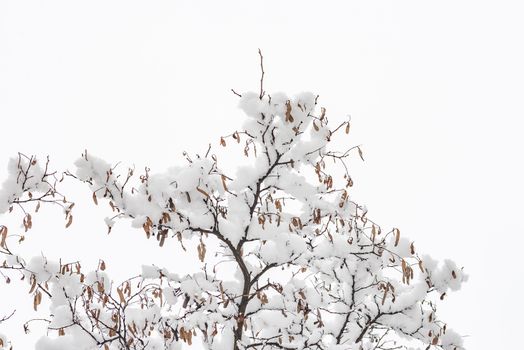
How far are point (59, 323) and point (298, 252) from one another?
80.0 inches

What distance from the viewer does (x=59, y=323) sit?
153 inches

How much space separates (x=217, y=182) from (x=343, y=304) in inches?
92.0

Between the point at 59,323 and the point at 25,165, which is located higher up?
the point at 25,165

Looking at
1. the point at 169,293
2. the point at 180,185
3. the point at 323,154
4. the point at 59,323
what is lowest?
the point at 59,323

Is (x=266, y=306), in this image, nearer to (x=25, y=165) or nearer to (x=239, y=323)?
(x=239, y=323)

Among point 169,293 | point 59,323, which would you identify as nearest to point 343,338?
point 169,293

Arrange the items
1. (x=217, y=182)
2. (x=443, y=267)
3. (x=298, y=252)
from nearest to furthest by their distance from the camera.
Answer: (x=217, y=182)
(x=298, y=252)
(x=443, y=267)

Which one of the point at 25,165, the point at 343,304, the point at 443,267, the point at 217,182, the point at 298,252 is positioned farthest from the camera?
the point at 343,304

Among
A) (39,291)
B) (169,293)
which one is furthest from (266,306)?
(39,291)

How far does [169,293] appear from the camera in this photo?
4.47 m

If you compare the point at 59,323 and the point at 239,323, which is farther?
the point at 239,323

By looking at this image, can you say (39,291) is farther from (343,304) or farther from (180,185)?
(343,304)

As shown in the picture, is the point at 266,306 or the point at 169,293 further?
the point at 266,306

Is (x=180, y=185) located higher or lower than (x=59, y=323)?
higher
